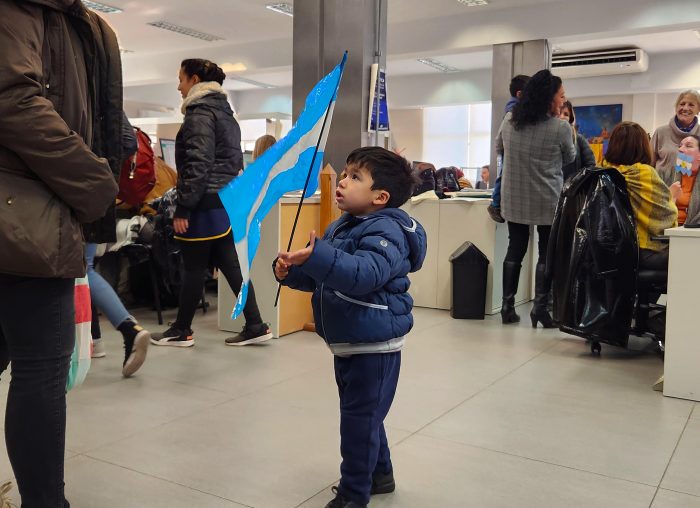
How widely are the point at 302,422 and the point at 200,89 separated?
1869mm

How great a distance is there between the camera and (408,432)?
236 centimetres

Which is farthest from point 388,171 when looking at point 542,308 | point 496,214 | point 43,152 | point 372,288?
point 496,214

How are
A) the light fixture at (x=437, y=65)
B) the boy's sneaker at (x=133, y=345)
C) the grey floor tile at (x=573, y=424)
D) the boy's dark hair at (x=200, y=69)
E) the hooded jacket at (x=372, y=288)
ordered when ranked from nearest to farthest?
the hooded jacket at (x=372, y=288) → the grey floor tile at (x=573, y=424) → the boy's sneaker at (x=133, y=345) → the boy's dark hair at (x=200, y=69) → the light fixture at (x=437, y=65)

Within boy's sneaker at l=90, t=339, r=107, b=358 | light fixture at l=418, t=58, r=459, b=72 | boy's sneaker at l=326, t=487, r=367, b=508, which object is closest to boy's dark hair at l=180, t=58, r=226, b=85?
boy's sneaker at l=90, t=339, r=107, b=358

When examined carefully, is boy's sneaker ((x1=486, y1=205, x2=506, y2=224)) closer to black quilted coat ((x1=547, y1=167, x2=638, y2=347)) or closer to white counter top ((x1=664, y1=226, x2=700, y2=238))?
black quilted coat ((x1=547, y1=167, x2=638, y2=347))

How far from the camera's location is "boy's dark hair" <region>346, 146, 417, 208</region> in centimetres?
173

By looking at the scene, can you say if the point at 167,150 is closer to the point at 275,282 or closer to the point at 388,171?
the point at 275,282

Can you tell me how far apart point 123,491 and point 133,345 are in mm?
1133

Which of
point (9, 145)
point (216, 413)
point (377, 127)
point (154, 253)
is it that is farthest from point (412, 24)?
point (9, 145)

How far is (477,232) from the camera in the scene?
4855mm

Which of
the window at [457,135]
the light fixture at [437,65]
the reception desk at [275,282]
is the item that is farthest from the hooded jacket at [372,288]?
the window at [457,135]

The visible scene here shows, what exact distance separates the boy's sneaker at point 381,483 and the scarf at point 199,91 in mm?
2263

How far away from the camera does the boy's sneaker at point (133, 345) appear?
2916 millimetres

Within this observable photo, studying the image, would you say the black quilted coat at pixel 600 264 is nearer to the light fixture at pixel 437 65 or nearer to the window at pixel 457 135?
the light fixture at pixel 437 65
